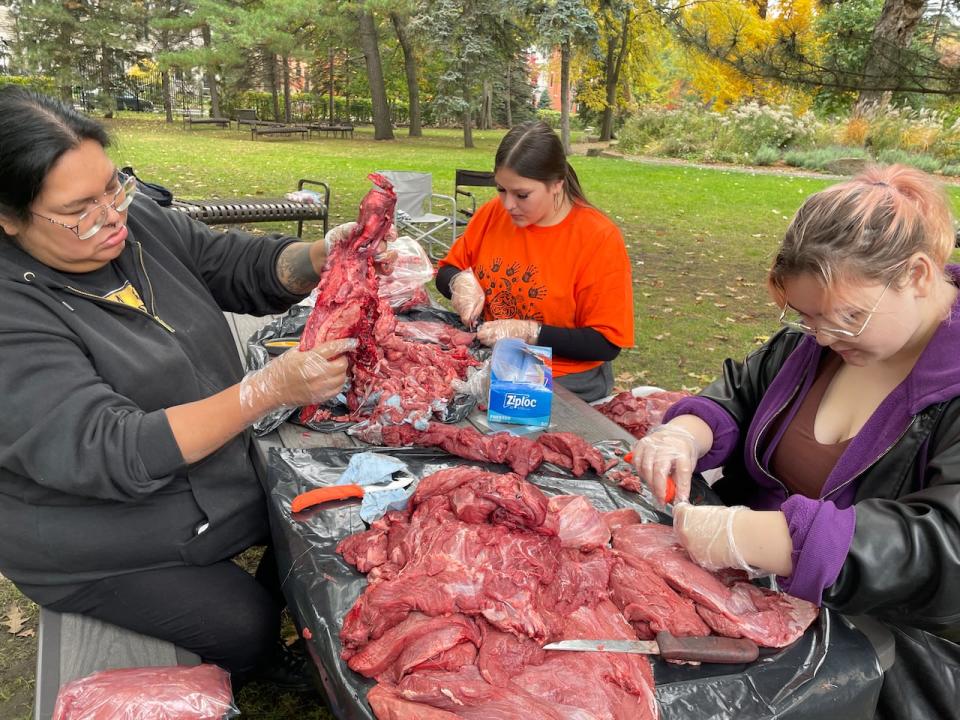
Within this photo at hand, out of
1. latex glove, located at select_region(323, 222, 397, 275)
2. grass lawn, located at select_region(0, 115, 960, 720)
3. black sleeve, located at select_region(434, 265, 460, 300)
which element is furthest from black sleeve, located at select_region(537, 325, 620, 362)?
grass lawn, located at select_region(0, 115, 960, 720)

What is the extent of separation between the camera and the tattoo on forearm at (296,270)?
2.79m

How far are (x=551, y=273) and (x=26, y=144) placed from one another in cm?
226

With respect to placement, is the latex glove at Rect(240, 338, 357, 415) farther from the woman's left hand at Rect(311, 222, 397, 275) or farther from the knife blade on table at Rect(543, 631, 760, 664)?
the knife blade on table at Rect(543, 631, 760, 664)

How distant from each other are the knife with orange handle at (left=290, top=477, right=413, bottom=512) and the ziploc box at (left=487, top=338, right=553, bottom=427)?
66cm

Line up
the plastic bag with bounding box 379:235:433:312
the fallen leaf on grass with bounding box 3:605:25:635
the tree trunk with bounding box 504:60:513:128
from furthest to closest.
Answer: the tree trunk with bounding box 504:60:513:128
the plastic bag with bounding box 379:235:433:312
the fallen leaf on grass with bounding box 3:605:25:635

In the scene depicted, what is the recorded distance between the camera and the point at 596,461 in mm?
2217

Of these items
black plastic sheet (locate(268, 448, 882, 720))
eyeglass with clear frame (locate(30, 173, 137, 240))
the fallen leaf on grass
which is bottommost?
the fallen leaf on grass

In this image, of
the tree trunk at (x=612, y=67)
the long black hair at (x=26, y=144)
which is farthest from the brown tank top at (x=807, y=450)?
the tree trunk at (x=612, y=67)

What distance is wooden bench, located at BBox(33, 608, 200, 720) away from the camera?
190cm

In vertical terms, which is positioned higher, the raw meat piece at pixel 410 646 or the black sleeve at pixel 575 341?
the black sleeve at pixel 575 341

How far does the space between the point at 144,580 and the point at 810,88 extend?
5690 millimetres

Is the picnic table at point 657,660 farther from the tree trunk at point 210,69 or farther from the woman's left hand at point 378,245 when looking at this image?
the tree trunk at point 210,69

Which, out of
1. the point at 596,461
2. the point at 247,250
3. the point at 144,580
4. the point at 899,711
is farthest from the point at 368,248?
the point at 899,711

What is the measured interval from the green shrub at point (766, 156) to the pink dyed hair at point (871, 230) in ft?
61.4
